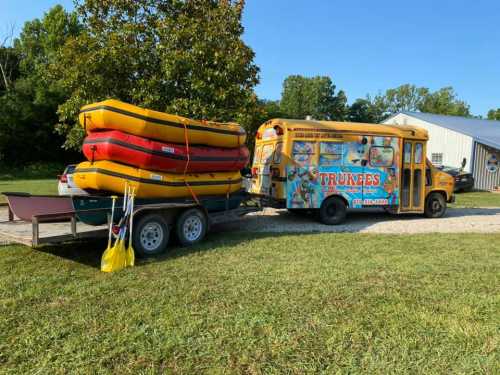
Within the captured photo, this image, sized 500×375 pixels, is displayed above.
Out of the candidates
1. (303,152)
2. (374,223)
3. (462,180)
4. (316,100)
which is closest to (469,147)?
(462,180)

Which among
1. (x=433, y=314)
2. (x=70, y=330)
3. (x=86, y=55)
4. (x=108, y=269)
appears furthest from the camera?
(x=86, y=55)

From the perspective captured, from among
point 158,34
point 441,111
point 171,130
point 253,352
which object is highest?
point 441,111

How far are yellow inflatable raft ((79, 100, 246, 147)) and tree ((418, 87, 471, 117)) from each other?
7368 centimetres

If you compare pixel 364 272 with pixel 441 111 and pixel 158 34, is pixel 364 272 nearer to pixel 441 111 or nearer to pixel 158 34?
pixel 158 34

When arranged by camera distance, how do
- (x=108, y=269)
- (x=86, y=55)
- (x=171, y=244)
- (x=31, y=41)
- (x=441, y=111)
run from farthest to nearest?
(x=441, y=111) < (x=31, y=41) < (x=86, y=55) < (x=171, y=244) < (x=108, y=269)

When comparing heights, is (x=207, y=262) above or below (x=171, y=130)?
below

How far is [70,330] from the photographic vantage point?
3.62 m

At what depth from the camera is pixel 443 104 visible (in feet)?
249

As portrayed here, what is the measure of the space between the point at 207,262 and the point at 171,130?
235cm

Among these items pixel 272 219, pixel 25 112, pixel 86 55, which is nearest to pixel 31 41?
pixel 25 112

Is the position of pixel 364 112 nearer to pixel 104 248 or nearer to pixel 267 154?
pixel 267 154

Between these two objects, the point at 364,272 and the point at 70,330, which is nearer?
the point at 70,330

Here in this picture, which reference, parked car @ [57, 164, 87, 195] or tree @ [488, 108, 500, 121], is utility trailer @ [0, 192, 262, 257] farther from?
tree @ [488, 108, 500, 121]

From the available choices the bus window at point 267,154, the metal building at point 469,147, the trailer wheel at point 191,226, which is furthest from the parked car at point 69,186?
the metal building at point 469,147
